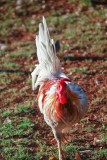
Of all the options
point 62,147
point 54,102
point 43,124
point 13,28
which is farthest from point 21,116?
point 13,28

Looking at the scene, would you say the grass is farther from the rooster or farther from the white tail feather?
the white tail feather

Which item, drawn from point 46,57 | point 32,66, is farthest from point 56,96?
point 32,66

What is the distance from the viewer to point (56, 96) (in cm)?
588

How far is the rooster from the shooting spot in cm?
582

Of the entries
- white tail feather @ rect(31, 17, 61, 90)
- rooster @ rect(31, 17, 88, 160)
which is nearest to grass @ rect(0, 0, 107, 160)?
rooster @ rect(31, 17, 88, 160)

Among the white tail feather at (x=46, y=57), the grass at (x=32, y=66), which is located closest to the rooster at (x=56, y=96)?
the white tail feather at (x=46, y=57)

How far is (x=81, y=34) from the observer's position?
1120 cm

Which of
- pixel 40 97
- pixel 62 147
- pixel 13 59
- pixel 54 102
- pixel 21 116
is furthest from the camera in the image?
pixel 13 59

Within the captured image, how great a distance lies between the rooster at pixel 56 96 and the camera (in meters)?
5.82

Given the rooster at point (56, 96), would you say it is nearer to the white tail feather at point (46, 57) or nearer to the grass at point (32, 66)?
the white tail feather at point (46, 57)

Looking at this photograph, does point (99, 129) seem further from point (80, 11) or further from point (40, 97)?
point (80, 11)

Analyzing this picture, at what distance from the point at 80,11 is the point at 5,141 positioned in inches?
251

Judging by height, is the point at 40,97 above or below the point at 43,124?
above

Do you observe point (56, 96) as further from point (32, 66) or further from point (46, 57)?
point (32, 66)
